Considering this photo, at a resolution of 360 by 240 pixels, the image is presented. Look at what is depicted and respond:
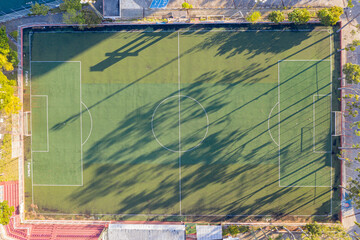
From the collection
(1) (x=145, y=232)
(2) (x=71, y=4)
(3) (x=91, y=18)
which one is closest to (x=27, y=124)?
(3) (x=91, y=18)

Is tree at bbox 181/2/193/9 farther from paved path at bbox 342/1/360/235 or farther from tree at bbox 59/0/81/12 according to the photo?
paved path at bbox 342/1/360/235

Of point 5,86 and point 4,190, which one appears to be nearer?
point 5,86

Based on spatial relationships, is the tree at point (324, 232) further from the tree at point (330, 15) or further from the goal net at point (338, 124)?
the tree at point (330, 15)

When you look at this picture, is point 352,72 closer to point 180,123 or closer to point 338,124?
point 338,124

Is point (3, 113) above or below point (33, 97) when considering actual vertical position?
below

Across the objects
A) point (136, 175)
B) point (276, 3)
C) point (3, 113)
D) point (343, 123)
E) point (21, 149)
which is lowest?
point (136, 175)

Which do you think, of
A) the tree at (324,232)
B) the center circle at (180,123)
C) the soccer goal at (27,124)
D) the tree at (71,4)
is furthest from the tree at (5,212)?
the tree at (324,232)

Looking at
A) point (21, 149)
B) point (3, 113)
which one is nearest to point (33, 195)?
point (21, 149)

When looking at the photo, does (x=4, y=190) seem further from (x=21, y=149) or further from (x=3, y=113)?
(x=3, y=113)
